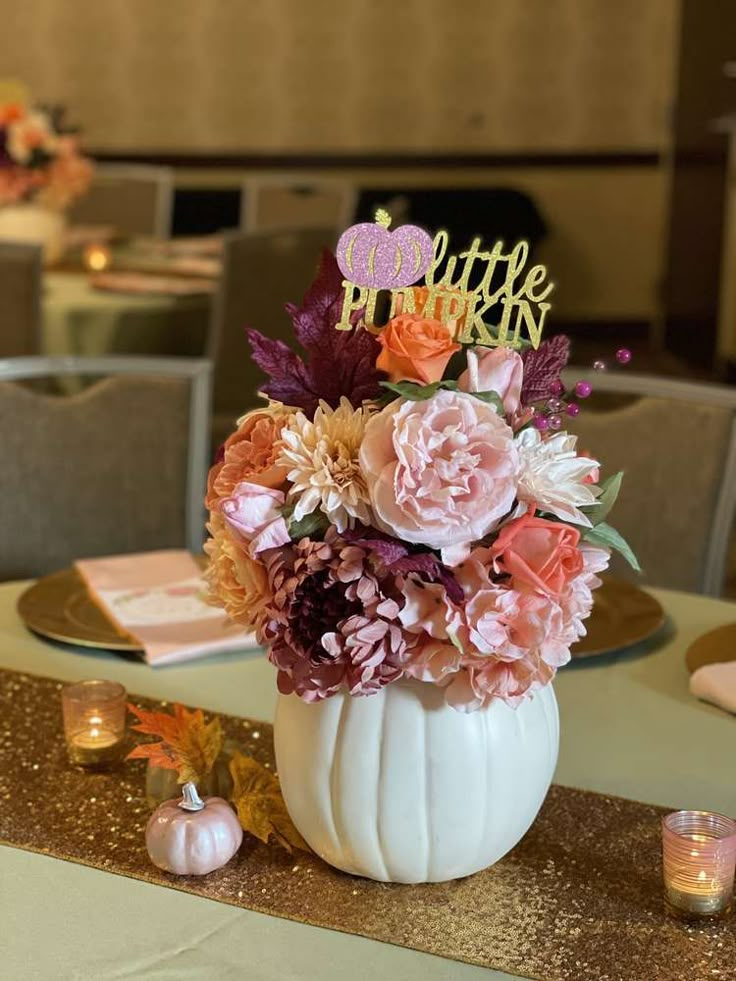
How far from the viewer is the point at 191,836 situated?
1.07 m

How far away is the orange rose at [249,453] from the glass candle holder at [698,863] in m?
0.39

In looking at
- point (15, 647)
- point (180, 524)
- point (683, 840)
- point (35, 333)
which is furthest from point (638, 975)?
point (35, 333)

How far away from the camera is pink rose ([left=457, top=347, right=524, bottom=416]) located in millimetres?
977

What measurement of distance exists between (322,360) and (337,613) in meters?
0.18

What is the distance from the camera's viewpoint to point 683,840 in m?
1.01

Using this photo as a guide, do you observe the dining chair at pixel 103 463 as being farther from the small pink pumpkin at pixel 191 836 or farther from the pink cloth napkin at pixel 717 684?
the small pink pumpkin at pixel 191 836

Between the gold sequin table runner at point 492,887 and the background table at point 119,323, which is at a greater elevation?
the background table at point 119,323

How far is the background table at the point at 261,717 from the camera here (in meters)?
0.98

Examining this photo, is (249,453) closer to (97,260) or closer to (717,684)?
(717,684)

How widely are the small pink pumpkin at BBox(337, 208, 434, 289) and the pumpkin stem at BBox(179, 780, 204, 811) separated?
40 cm

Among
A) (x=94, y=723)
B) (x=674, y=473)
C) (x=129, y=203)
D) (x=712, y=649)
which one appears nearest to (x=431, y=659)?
(x=94, y=723)

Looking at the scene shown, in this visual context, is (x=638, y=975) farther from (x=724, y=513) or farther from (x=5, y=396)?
(x=5, y=396)

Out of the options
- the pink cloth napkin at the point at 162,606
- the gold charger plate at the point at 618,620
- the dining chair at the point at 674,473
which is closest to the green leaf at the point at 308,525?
the pink cloth napkin at the point at 162,606

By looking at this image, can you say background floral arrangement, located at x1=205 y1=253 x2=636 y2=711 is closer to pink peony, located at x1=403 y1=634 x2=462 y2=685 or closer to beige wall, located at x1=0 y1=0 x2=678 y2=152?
pink peony, located at x1=403 y1=634 x2=462 y2=685
